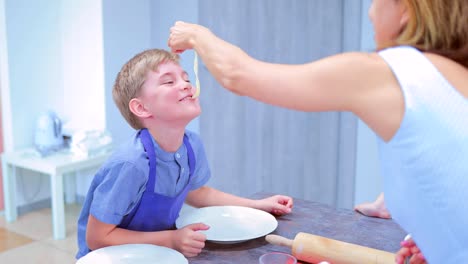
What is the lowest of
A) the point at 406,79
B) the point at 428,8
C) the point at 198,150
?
the point at 198,150

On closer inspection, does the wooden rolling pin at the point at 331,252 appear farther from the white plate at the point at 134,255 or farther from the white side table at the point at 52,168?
the white side table at the point at 52,168

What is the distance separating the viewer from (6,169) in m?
3.35

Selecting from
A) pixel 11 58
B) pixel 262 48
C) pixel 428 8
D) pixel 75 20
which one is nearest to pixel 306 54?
pixel 262 48

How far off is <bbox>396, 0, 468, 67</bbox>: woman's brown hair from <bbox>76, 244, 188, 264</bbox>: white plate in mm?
671

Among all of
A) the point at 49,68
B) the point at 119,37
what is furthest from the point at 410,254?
the point at 49,68

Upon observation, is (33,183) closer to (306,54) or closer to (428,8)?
(306,54)

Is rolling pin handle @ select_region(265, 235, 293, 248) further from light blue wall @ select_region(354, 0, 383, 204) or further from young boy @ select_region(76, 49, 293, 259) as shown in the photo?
light blue wall @ select_region(354, 0, 383, 204)

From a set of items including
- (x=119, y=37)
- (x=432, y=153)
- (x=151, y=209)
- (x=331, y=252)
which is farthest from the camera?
(x=119, y=37)

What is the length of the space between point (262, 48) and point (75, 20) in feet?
4.60

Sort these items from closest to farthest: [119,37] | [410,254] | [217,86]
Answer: [410,254]
[217,86]
[119,37]

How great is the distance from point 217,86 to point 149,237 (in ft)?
5.19

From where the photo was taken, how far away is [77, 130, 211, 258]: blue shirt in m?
1.28

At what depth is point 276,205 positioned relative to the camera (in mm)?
1471

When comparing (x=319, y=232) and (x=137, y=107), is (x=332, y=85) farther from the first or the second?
(x=137, y=107)
